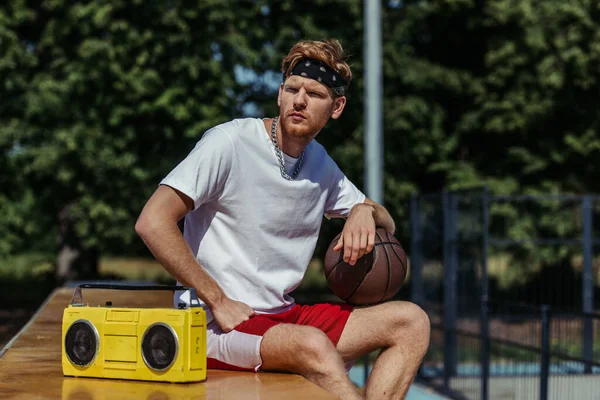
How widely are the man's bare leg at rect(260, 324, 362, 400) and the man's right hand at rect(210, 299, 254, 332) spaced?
0.19 meters

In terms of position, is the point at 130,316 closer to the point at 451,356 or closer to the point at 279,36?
the point at 451,356

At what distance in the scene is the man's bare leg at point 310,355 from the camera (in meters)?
4.41

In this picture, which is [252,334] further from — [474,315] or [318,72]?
[474,315]

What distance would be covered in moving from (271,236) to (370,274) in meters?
0.59

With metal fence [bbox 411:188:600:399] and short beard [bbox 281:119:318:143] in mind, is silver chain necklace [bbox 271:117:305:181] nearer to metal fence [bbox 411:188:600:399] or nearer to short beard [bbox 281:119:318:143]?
short beard [bbox 281:119:318:143]

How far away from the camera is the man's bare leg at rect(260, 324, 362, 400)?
14.5 ft

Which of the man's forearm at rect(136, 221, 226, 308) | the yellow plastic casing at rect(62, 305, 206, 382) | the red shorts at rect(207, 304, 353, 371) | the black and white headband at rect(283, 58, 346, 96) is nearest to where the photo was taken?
the yellow plastic casing at rect(62, 305, 206, 382)

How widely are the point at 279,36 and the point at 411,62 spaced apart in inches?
129

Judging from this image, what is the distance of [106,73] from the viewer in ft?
70.6

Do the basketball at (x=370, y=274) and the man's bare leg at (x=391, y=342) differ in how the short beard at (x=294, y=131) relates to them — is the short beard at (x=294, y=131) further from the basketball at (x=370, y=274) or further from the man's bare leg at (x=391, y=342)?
the man's bare leg at (x=391, y=342)

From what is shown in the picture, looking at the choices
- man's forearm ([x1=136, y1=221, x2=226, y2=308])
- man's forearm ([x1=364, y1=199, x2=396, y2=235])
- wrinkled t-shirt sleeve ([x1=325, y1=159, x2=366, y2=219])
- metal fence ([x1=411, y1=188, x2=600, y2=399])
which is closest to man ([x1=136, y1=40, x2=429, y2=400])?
man's forearm ([x1=136, y1=221, x2=226, y2=308])

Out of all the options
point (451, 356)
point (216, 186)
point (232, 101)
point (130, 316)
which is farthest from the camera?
point (232, 101)

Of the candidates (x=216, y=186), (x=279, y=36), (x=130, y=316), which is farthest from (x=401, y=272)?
(x=279, y=36)

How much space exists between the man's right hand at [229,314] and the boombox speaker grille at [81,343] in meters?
0.58
